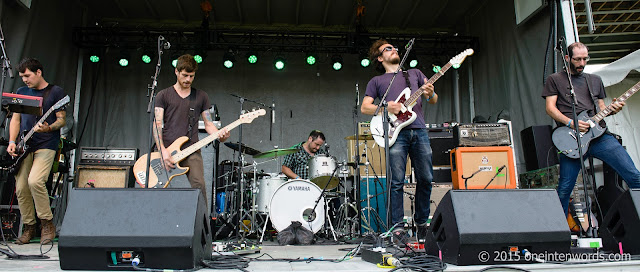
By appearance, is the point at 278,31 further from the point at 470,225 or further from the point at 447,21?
the point at 470,225

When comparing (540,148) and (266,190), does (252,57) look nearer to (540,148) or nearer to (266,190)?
(266,190)

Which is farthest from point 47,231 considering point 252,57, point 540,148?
point 540,148

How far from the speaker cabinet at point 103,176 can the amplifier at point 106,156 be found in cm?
8

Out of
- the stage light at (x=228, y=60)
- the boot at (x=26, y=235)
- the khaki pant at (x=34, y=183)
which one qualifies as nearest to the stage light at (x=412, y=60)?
the stage light at (x=228, y=60)

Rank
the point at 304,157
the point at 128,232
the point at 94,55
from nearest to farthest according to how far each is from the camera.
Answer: the point at 128,232, the point at 304,157, the point at 94,55

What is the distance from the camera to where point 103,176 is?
591cm

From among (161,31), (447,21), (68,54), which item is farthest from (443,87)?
A: (68,54)

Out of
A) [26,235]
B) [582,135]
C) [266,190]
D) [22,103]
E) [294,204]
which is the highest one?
[22,103]

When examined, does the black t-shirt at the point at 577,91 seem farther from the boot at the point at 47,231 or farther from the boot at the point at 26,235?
the boot at the point at 26,235

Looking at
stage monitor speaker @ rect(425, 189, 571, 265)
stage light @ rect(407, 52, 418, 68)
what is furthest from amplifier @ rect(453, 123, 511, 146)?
stage monitor speaker @ rect(425, 189, 571, 265)

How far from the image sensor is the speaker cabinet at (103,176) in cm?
583

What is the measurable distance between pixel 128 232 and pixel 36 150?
2955 mm

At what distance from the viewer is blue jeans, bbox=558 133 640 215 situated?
386 centimetres

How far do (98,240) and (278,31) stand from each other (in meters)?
7.01
